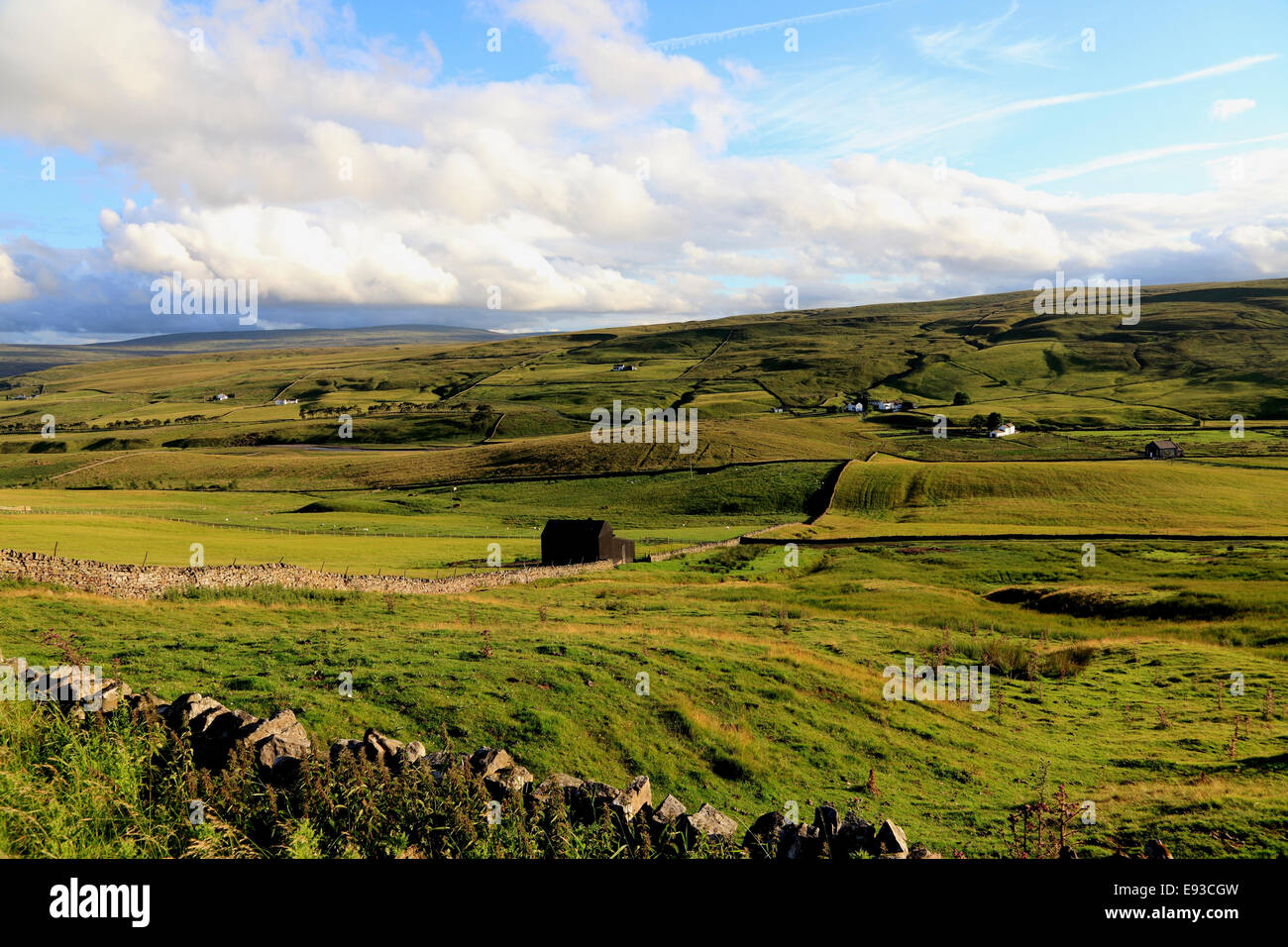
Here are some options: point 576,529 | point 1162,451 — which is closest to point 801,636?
point 576,529

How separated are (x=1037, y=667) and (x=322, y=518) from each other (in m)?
75.9

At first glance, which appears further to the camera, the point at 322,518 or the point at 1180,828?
the point at 322,518

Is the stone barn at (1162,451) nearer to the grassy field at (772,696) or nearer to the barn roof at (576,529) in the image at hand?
the grassy field at (772,696)

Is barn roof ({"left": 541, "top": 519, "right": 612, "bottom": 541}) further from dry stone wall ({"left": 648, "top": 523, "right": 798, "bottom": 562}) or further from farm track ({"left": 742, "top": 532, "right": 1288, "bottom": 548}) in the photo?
farm track ({"left": 742, "top": 532, "right": 1288, "bottom": 548})

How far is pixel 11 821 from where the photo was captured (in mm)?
7320

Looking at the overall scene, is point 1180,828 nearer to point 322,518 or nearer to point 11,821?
point 11,821

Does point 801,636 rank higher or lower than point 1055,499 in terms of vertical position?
lower

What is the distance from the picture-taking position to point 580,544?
60469 millimetres

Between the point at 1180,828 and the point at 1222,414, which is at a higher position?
the point at 1222,414

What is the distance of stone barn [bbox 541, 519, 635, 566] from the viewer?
59906 mm

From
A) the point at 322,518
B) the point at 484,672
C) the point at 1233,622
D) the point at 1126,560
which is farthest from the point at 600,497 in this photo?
the point at 484,672

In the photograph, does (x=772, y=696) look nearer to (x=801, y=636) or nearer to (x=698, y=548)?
(x=801, y=636)

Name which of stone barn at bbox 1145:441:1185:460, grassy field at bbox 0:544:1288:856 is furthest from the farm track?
stone barn at bbox 1145:441:1185:460

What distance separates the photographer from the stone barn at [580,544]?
59.9 meters
